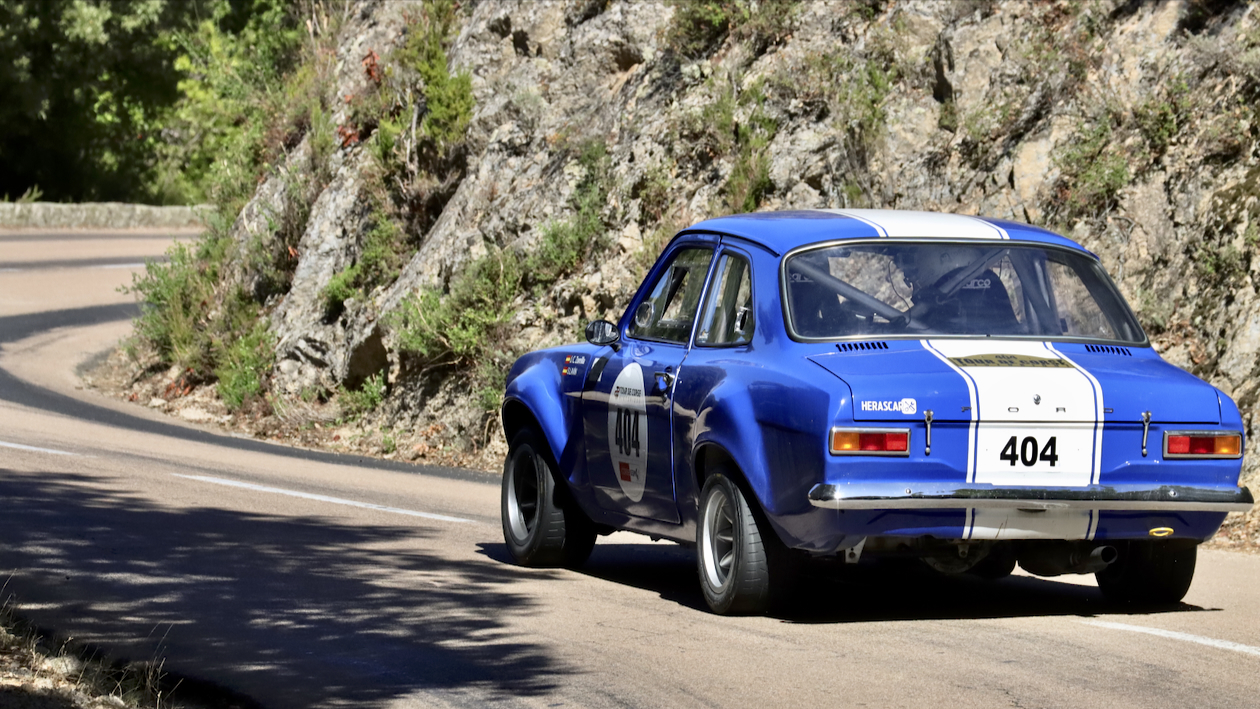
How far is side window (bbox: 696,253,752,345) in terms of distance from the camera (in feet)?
23.6

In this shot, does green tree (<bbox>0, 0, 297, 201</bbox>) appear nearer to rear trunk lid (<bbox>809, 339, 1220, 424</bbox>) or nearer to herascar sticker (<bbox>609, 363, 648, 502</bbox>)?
herascar sticker (<bbox>609, 363, 648, 502</bbox>)

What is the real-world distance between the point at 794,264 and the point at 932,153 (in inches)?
336

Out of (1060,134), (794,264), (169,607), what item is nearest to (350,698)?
(169,607)

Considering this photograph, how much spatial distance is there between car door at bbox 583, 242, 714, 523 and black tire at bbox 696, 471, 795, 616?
407 millimetres

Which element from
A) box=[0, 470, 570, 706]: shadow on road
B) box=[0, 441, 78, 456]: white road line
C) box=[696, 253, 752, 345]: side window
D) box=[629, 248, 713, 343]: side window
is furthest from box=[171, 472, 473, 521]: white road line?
box=[696, 253, 752, 345]: side window

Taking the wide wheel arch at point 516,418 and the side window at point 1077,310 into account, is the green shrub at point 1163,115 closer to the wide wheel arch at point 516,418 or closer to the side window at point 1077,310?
the side window at point 1077,310

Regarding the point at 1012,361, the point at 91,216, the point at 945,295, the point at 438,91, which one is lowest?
the point at 1012,361

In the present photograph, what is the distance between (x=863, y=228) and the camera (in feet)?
23.7

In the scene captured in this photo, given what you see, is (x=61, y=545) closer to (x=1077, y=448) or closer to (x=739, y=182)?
(x=1077, y=448)

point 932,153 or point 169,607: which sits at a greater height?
point 932,153

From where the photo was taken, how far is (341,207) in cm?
1961

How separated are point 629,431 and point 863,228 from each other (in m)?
1.54

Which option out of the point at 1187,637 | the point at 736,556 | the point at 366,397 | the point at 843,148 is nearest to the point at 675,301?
the point at 736,556

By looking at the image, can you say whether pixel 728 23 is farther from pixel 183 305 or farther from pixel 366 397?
pixel 183 305
